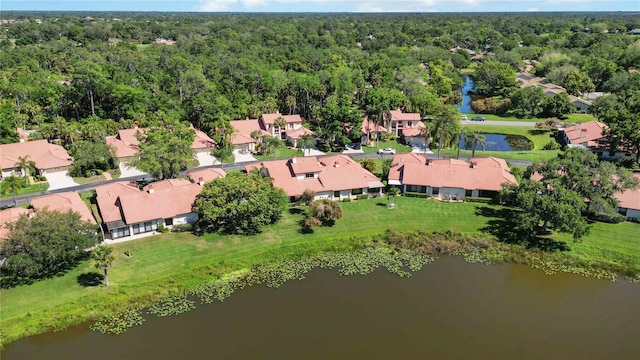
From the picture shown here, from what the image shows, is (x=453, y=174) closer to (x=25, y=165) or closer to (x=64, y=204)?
(x=64, y=204)

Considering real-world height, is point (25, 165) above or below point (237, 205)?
above

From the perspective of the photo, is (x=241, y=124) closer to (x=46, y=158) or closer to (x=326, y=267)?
(x=46, y=158)

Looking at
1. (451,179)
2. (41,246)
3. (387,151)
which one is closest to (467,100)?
(387,151)

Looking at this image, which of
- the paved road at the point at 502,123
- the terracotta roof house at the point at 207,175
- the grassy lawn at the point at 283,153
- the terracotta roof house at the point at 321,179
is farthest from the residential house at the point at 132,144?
the paved road at the point at 502,123

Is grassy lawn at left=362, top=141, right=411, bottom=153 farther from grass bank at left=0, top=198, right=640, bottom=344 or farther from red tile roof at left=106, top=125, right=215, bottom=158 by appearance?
red tile roof at left=106, top=125, right=215, bottom=158

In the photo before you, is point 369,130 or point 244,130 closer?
point 244,130
